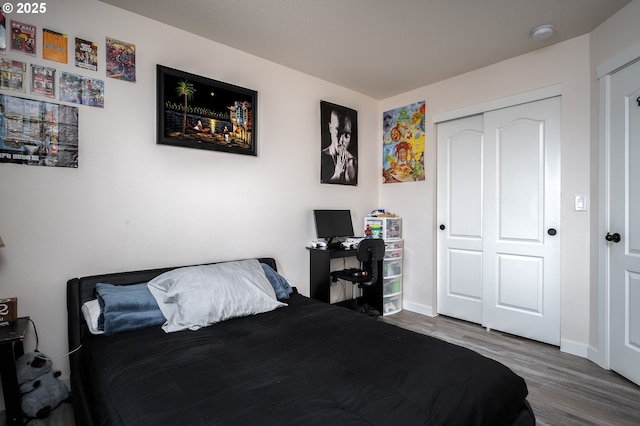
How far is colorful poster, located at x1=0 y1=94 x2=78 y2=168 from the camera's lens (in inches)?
79.4

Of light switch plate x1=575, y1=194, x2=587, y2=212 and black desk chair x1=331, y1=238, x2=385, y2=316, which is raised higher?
light switch plate x1=575, y1=194, x2=587, y2=212

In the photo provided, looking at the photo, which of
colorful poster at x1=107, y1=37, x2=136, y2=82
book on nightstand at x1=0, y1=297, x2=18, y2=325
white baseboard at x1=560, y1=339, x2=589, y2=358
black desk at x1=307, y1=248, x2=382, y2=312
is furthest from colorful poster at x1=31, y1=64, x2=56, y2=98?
white baseboard at x1=560, y1=339, x2=589, y2=358

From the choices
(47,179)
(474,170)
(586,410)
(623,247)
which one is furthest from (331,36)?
(586,410)

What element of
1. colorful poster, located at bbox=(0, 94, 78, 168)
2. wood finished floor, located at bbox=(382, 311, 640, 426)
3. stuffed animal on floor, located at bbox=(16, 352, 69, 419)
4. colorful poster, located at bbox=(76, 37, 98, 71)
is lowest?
wood finished floor, located at bbox=(382, 311, 640, 426)

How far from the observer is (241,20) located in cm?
256

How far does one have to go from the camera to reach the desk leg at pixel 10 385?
5.41ft

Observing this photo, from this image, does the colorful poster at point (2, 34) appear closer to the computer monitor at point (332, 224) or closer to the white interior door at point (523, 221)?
the computer monitor at point (332, 224)

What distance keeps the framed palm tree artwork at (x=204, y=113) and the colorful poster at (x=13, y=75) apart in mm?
793

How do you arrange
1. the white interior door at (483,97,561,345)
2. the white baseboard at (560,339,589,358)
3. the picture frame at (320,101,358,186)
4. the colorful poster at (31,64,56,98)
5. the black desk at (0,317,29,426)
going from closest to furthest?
the black desk at (0,317,29,426), the colorful poster at (31,64,56,98), the white baseboard at (560,339,589,358), the white interior door at (483,97,561,345), the picture frame at (320,101,358,186)

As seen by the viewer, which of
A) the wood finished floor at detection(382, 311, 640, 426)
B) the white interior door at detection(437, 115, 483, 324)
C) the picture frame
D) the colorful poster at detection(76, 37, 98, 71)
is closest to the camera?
the wood finished floor at detection(382, 311, 640, 426)

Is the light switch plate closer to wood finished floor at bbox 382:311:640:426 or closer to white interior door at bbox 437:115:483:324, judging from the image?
white interior door at bbox 437:115:483:324

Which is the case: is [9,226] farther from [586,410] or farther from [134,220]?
[586,410]

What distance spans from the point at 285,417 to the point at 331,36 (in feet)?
9.34

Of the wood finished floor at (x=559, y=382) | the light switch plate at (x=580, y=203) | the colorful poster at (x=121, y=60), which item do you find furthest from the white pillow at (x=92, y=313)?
Result: the light switch plate at (x=580, y=203)
